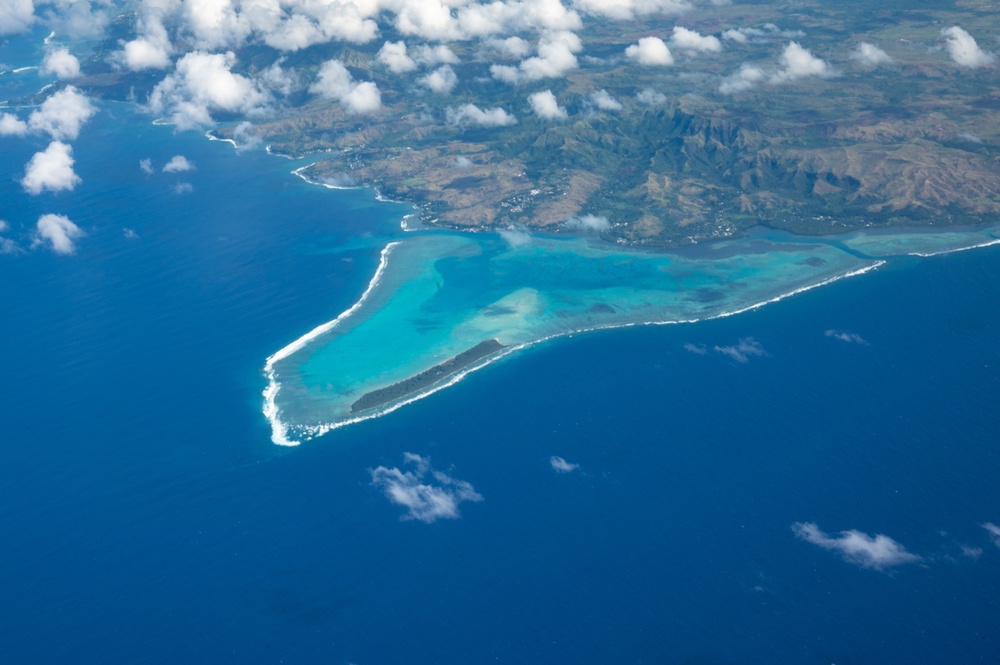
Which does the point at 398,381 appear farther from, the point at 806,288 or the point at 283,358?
the point at 806,288

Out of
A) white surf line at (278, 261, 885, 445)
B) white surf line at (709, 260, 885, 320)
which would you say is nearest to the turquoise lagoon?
white surf line at (278, 261, 885, 445)

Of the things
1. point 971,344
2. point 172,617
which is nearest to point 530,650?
point 172,617

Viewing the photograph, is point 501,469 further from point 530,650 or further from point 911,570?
point 911,570

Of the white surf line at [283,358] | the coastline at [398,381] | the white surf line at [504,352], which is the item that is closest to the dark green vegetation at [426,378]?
the coastline at [398,381]

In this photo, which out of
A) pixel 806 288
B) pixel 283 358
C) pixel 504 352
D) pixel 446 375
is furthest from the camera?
pixel 806 288

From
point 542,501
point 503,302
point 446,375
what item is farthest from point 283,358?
point 542,501

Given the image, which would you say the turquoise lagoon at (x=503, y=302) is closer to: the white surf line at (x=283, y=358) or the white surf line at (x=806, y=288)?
the white surf line at (x=283, y=358)

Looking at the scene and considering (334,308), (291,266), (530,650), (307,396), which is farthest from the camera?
(291,266)
